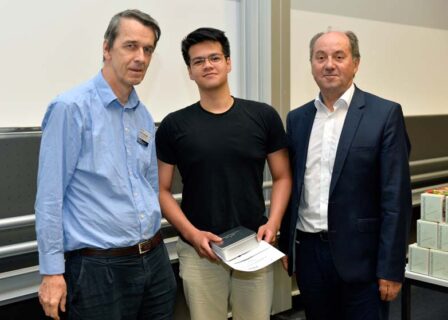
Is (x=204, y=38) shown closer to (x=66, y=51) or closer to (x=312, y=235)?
(x=66, y=51)

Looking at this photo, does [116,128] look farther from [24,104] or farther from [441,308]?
[441,308]

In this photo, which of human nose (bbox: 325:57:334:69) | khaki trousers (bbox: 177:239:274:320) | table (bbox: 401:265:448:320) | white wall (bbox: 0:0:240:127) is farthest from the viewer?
table (bbox: 401:265:448:320)

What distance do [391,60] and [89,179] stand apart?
2.97 metres

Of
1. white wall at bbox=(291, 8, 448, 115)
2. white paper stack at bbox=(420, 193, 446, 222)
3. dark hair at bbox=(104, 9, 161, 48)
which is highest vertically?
white wall at bbox=(291, 8, 448, 115)

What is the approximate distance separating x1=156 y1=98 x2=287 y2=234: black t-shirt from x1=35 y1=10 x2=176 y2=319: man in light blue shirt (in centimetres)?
24

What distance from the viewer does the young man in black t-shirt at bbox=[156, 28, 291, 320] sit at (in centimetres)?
170

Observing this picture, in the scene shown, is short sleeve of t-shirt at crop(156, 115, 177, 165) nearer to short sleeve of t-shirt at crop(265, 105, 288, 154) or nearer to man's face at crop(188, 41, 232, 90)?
man's face at crop(188, 41, 232, 90)

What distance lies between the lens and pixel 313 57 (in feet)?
5.66

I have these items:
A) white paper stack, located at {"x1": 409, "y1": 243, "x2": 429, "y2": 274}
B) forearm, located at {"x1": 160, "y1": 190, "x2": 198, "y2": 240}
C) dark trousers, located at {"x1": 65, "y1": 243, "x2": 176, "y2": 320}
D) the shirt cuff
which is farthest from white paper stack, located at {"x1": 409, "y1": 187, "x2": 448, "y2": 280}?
the shirt cuff

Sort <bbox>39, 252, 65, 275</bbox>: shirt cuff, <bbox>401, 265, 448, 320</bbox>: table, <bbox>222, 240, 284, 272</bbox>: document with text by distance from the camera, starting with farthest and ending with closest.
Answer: <bbox>401, 265, 448, 320</bbox>: table
<bbox>222, 240, 284, 272</bbox>: document with text
<bbox>39, 252, 65, 275</bbox>: shirt cuff

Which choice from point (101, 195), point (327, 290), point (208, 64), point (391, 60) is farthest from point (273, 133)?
point (391, 60)

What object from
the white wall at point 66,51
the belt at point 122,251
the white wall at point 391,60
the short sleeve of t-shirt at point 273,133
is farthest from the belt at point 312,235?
the white wall at point 391,60

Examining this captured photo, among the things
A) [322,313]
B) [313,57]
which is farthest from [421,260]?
[313,57]

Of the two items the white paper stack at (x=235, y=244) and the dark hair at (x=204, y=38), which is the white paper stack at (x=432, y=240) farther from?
the dark hair at (x=204, y=38)
